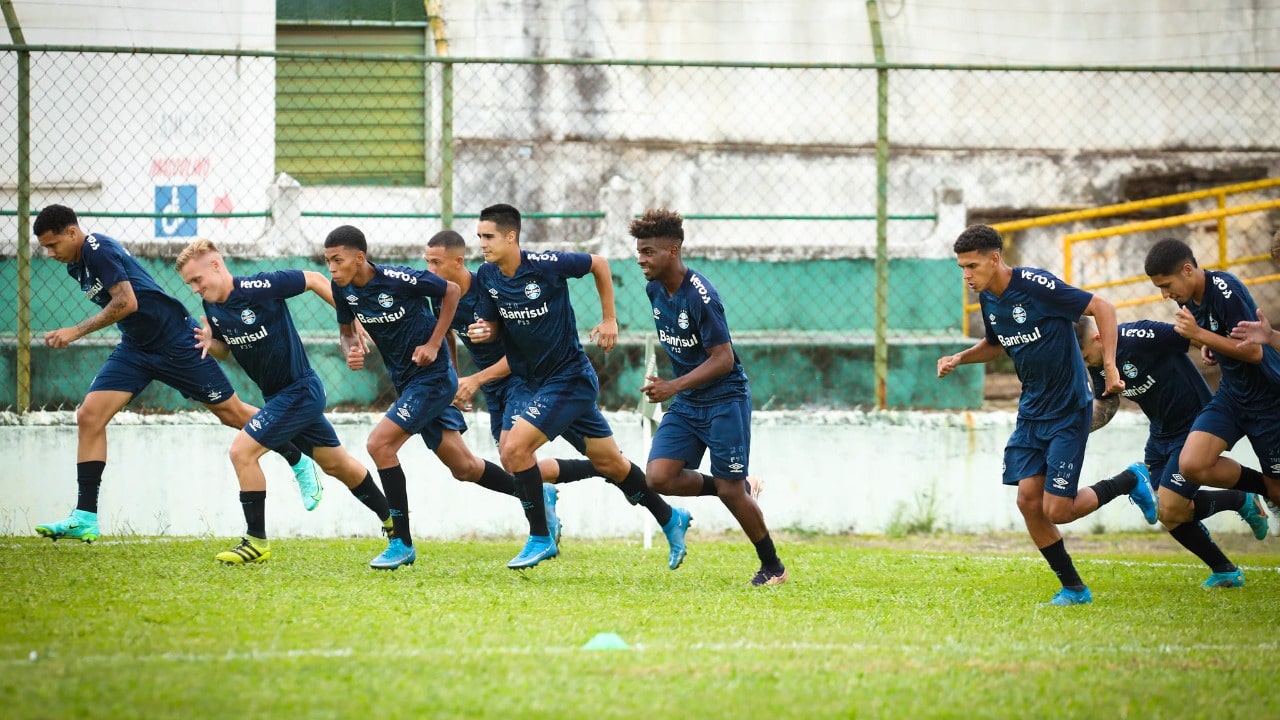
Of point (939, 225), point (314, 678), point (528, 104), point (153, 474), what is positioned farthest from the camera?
point (528, 104)

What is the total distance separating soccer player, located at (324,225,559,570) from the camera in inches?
306

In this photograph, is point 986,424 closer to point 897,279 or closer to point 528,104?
point 897,279

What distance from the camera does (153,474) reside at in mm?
9586

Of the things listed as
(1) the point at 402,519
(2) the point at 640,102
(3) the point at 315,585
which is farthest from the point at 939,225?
(3) the point at 315,585

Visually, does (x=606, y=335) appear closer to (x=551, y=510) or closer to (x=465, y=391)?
(x=465, y=391)

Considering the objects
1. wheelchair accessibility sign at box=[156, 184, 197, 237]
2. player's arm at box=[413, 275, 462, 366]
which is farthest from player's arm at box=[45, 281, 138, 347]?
wheelchair accessibility sign at box=[156, 184, 197, 237]

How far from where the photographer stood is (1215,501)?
25.7 feet

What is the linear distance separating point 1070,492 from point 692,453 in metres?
2.08

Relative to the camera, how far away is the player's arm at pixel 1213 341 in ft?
22.9

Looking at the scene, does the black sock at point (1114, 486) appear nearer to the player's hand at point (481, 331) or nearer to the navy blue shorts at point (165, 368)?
the player's hand at point (481, 331)

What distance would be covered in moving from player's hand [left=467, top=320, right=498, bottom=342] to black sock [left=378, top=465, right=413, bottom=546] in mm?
929

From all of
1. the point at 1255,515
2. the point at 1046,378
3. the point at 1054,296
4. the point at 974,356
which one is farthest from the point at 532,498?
the point at 1255,515

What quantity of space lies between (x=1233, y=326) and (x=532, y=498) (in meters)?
3.98

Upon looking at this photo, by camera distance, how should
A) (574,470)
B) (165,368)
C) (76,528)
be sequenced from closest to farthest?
1. (76,528)
2. (165,368)
3. (574,470)
